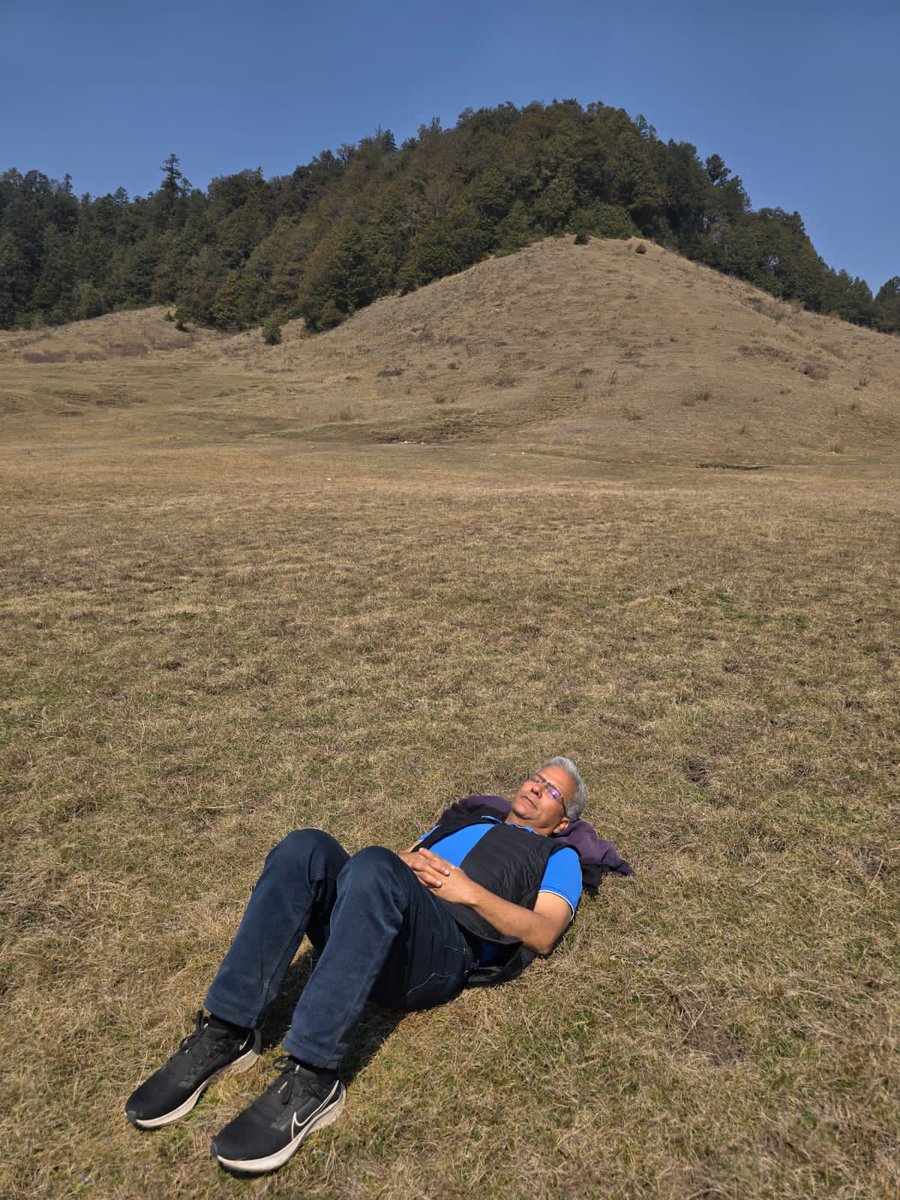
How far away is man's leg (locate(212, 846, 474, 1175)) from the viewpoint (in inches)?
92.9

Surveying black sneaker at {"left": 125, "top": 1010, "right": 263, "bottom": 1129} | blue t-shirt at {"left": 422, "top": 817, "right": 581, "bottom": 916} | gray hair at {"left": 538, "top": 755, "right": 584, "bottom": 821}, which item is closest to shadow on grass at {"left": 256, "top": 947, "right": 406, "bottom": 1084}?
black sneaker at {"left": 125, "top": 1010, "right": 263, "bottom": 1129}

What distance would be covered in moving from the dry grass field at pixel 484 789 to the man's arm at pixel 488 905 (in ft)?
0.80

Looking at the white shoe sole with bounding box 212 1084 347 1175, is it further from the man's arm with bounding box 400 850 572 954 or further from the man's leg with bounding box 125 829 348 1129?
the man's arm with bounding box 400 850 572 954

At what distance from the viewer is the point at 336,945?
2.60 metres

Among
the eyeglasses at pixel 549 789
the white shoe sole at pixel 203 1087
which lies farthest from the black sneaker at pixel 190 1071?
the eyeglasses at pixel 549 789

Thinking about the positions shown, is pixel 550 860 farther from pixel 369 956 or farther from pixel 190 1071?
pixel 190 1071

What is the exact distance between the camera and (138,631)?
7773mm

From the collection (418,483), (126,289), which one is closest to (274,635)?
(418,483)

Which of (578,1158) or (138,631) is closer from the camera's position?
(578,1158)

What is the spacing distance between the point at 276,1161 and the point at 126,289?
124 meters

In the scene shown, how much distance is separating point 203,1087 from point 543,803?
189 cm

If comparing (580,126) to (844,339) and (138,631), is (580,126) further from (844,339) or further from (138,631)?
(138,631)

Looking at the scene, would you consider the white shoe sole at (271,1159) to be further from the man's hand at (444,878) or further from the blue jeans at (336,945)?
the man's hand at (444,878)

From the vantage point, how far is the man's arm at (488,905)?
2.96m
